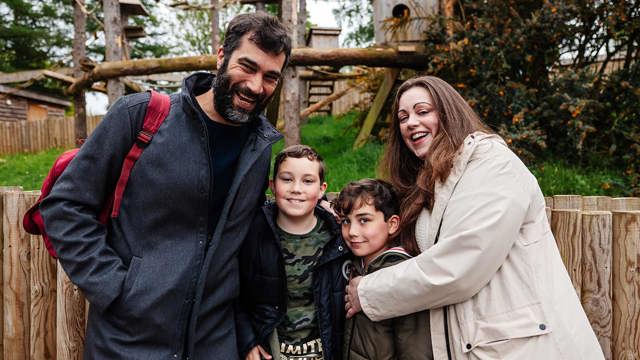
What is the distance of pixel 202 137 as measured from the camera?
7.07ft

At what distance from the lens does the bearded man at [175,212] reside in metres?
1.97

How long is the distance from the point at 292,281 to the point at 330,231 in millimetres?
354

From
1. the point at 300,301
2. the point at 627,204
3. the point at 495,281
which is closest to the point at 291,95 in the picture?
the point at 627,204

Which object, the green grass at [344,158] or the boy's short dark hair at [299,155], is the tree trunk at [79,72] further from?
the boy's short dark hair at [299,155]

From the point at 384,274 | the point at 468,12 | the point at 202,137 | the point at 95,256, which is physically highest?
the point at 468,12

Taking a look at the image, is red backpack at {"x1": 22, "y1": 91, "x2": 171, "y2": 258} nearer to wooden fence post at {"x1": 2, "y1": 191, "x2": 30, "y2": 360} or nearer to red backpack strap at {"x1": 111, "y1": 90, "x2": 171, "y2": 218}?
red backpack strap at {"x1": 111, "y1": 90, "x2": 171, "y2": 218}

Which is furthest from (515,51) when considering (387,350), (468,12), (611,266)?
(387,350)

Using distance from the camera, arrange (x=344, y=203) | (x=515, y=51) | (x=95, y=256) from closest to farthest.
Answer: (x=95, y=256)
(x=344, y=203)
(x=515, y=51)

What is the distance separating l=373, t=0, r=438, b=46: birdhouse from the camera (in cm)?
831

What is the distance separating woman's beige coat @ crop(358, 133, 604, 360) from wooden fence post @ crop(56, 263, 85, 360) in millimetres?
1823

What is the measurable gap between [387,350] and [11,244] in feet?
7.66

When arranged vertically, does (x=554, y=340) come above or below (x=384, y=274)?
below

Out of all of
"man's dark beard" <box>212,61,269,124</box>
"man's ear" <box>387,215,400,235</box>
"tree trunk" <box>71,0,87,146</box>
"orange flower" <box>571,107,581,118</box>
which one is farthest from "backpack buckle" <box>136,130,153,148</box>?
"tree trunk" <box>71,0,87,146</box>

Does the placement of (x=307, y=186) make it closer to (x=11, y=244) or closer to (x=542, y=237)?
(x=542, y=237)
